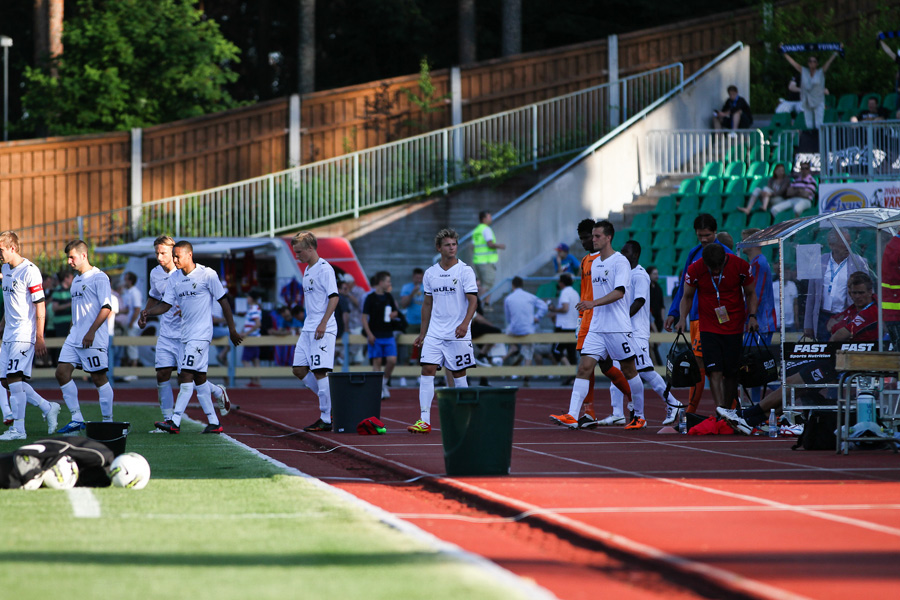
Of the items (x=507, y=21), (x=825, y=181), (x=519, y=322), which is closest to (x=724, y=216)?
(x=825, y=181)

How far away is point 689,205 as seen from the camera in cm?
2888

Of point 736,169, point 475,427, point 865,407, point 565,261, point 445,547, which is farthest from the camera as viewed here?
point 736,169

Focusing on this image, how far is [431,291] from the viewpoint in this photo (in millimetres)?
14219

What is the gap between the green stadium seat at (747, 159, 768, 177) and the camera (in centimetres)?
3018

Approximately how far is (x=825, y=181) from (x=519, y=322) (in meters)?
6.13

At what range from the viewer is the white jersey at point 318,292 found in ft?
48.3

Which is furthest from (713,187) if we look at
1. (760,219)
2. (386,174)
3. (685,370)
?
(685,370)


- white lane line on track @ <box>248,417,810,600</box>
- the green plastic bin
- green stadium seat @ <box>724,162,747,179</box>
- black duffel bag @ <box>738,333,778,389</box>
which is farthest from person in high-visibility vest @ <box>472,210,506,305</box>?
white lane line on track @ <box>248,417,810,600</box>

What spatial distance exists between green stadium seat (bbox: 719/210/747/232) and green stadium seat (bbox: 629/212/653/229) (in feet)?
5.99

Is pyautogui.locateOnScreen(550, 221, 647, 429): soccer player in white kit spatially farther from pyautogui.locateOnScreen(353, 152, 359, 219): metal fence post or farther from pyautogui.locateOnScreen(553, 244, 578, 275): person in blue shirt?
pyautogui.locateOnScreen(353, 152, 359, 219): metal fence post

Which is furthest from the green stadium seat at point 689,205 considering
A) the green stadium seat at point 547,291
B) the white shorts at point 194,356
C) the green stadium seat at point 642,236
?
the white shorts at point 194,356

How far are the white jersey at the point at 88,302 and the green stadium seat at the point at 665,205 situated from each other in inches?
671

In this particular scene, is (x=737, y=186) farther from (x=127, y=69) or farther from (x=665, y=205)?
(x=127, y=69)

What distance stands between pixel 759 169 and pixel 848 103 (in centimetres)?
407
